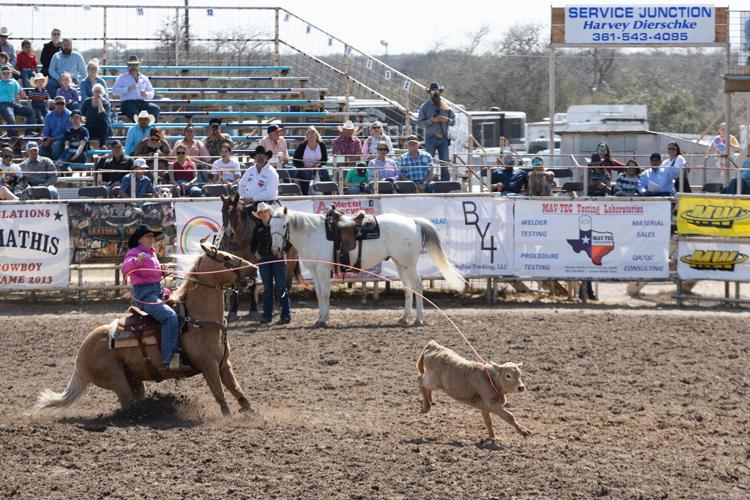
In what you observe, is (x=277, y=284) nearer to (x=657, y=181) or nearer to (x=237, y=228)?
(x=237, y=228)

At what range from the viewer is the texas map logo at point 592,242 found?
56.2 feet

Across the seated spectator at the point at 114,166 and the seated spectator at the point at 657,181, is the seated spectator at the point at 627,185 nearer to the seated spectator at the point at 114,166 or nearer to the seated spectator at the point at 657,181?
the seated spectator at the point at 657,181

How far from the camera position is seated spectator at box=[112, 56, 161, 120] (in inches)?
846

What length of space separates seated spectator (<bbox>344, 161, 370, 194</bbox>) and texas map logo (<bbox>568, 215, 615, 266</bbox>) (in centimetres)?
337

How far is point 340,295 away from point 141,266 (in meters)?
7.95

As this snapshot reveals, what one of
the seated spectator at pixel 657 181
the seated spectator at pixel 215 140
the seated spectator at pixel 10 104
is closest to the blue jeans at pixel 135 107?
the seated spectator at pixel 10 104

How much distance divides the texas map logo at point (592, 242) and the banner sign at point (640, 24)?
564 centimetres

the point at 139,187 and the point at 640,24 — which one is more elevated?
the point at 640,24

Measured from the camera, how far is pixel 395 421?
9758 millimetres

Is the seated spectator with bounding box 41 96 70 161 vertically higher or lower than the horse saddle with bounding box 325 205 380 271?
higher

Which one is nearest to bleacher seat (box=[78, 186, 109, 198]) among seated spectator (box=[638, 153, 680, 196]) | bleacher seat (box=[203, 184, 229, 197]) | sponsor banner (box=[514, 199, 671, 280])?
bleacher seat (box=[203, 184, 229, 197])

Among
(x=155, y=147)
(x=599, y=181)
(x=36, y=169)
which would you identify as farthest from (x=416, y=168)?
(x=36, y=169)

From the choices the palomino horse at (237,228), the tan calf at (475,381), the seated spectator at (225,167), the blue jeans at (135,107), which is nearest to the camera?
the tan calf at (475,381)

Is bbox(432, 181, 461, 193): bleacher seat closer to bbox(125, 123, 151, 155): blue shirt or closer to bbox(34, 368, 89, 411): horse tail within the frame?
bbox(125, 123, 151, 155): blue shirt
